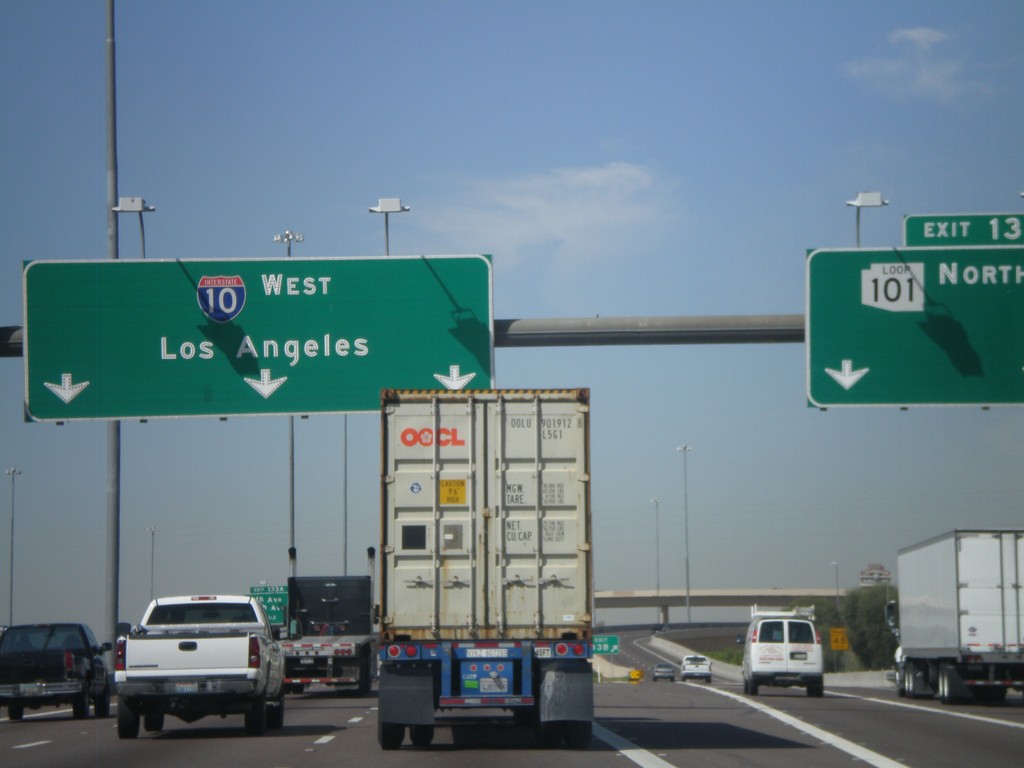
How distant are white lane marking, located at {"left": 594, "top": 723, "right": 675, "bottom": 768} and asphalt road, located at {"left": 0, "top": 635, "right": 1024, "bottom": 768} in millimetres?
24

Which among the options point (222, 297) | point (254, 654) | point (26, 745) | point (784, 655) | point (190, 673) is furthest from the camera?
point (784, 655)

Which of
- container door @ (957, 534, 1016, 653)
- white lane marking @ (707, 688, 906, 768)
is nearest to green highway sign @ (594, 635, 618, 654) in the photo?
container door @ (957, 534, 1016, 653)

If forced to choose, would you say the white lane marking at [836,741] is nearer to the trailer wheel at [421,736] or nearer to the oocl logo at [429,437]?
the trailer wheel at [421,736]

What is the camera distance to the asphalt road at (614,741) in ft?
56.5

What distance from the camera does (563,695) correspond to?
714 inches

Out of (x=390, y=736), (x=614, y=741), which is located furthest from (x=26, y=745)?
(x=614, y=741)

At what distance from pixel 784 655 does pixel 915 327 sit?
1767 cm

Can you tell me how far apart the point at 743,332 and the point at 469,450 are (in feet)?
18.7

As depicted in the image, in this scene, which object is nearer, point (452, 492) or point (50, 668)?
point (452, 492)

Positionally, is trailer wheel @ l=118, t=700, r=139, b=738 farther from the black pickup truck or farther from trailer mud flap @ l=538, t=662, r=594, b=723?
trailer mud flap @ l=538, t=662, r=594, b=723

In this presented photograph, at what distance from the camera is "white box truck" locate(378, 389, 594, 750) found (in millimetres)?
18344

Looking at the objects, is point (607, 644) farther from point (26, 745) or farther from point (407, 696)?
point (407, 696)

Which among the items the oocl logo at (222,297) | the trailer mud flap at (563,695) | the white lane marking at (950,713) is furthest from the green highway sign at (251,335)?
the white lane marking at (950,713)

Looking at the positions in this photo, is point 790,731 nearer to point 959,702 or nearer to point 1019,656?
point 1019,656
